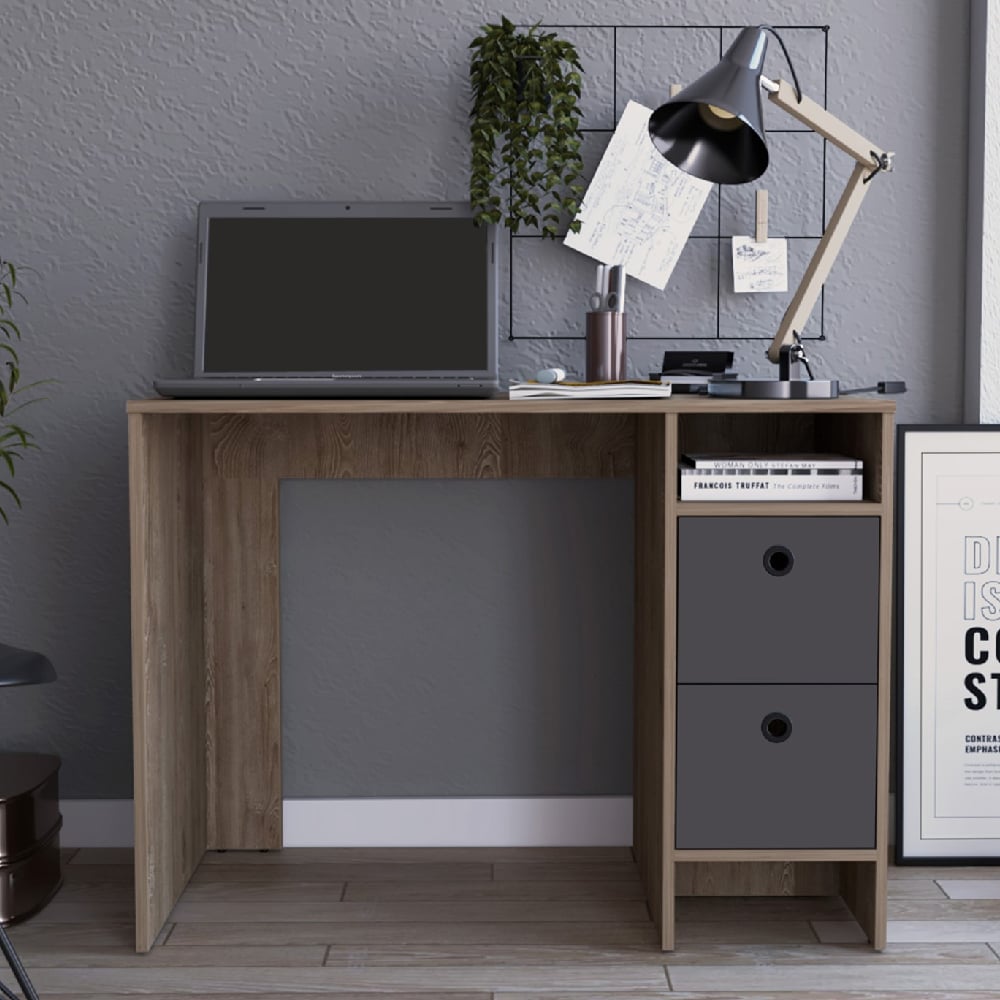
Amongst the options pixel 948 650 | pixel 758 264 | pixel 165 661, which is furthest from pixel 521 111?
pixel 948 650

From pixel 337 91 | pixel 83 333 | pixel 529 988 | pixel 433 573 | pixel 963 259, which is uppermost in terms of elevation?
pixel 337 91

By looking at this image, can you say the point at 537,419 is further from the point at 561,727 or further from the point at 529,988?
the point at 529,988

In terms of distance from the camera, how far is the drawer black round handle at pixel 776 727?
2.01 meters

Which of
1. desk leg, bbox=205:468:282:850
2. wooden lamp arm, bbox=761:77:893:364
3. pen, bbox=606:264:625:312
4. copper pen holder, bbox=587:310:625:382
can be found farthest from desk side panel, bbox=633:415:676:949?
desk leg, bbox=205:468:282:850

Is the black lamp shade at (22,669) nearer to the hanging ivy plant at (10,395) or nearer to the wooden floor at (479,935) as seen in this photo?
the wooden floor at (479,935)

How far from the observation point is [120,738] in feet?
8.13

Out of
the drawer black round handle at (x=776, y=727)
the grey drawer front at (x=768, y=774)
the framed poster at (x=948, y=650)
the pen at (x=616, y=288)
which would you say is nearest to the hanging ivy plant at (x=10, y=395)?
the pen at (x=616, y=288)

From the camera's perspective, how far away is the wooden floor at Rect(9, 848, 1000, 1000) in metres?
1.94

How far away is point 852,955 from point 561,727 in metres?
0.71

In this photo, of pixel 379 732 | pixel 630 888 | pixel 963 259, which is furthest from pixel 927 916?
pixel 963 259

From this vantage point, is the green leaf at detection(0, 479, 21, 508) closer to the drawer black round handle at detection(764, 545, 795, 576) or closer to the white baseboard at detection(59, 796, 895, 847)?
the white baseboard at detection(59, 796, 895, 847)

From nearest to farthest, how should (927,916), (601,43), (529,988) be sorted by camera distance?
(529,988)
(927,916)
(601,43)

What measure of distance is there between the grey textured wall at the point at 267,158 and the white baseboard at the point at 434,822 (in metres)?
0.56

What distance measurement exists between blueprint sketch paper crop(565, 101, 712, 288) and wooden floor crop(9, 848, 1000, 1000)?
1.21 metres
